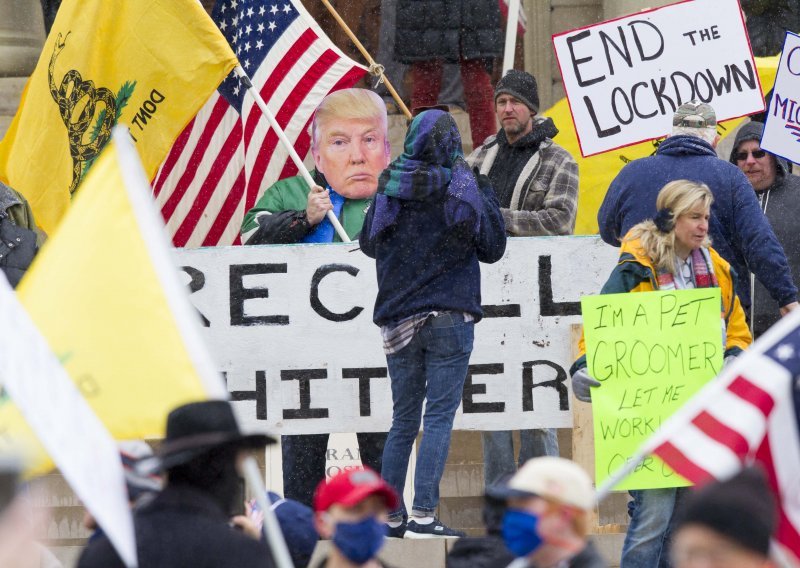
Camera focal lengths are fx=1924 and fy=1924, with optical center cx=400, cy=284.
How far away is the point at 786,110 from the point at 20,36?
5.90m

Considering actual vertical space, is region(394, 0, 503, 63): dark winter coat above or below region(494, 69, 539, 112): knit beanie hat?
above

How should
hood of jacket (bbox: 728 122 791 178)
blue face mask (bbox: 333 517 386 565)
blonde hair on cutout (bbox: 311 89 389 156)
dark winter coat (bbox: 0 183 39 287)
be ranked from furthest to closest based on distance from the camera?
hood of jacket (bbox: 728 122 791 178) < blonde hair on cutout (bbox: 311 89 389 156) < dark winter coat (bbox: 0 183 39 287) < blue face mask (bbox: 333 517 386 565)

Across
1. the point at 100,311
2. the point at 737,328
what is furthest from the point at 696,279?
the point at 100,311

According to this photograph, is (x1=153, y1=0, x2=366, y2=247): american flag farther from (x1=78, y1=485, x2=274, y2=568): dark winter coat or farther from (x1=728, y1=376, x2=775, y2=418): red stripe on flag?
(x1=78, y1=485, x2=274, y2=568): dark winter coat

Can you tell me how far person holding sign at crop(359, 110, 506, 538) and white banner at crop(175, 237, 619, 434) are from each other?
3.20 feet

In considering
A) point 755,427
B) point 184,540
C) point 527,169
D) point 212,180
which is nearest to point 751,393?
point 755,427

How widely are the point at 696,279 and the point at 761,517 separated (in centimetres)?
333

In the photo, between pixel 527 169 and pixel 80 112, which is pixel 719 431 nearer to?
pixel 527 169

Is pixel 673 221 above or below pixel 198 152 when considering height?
below

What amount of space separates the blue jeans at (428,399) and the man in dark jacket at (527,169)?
1.12m

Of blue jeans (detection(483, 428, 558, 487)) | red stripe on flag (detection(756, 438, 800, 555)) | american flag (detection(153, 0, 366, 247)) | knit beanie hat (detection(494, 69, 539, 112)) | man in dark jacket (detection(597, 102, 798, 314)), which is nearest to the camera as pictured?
red stripe on flag (detection(756, 438, 800, 555))

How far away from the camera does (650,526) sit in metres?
7.07

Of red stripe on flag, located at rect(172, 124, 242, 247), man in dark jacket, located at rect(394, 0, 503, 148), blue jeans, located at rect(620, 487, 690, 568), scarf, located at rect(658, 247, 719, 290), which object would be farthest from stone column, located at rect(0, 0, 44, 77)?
blue jeans, located at rect(620, 487, 690, 568)

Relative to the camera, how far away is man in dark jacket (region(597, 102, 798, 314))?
7.52 metres
